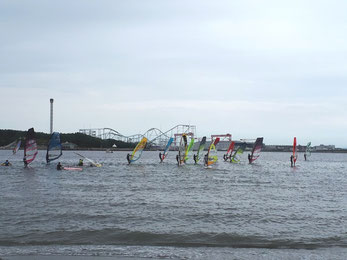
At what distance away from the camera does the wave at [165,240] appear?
429 inches

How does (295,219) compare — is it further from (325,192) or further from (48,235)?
(325,192)

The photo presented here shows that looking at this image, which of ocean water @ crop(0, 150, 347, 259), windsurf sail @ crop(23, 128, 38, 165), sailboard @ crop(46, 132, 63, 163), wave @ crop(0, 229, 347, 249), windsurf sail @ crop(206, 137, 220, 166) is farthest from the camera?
windsurf sail @ crop(206, 137, 220, 166)

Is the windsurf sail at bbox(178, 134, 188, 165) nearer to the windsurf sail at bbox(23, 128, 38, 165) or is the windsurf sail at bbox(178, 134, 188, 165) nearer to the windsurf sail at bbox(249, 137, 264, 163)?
the windsurf sail at bbox(249, 137, 264, 163)

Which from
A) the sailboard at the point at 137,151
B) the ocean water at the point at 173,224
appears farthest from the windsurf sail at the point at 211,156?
the ocean water at the point at 173,224

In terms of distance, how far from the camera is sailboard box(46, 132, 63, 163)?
40.0 meters

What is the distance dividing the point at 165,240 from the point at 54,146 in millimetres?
33340

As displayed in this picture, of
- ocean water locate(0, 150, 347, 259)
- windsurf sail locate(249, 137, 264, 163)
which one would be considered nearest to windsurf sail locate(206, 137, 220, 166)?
windsurf sail locate(249, 137, 264, 163)

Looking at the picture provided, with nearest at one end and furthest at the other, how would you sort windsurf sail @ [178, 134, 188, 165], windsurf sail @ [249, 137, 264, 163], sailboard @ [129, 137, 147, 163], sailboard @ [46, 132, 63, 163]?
sailboard @ [46, 132, 63, 163] < sailboard @ [129, 137, 147, 163] < windsurf sail @ [178, 134, 188, 165] < windsurf sail @ [249, 137, 264, 163]

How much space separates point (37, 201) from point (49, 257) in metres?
9.07

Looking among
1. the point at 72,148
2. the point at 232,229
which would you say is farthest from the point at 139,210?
the point at 72,148

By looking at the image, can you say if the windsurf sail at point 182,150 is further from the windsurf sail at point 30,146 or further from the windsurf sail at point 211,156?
the windsurf sail at point 30,146

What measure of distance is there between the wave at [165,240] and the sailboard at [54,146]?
28703mm

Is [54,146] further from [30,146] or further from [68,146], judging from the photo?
[68,146]

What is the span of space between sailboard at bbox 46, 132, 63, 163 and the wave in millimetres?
28703
